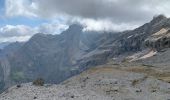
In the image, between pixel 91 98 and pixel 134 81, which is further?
pixel 134 81

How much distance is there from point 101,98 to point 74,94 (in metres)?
4.15

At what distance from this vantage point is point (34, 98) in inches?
2085

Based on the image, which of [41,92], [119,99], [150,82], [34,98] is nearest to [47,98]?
[34,98]

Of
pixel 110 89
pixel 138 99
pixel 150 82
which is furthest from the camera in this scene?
pixel 150 82

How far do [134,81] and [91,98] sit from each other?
3886 cm

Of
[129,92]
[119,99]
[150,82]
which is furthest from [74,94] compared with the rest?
[150,82]

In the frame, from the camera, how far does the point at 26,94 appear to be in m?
56.8

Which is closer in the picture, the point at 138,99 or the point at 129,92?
the point at 138,99

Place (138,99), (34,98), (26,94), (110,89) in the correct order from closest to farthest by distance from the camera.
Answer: (34,98) < (26,94) < (138,99) < (110,89)

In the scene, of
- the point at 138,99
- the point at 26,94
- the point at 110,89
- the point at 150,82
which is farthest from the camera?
the point at 150,82

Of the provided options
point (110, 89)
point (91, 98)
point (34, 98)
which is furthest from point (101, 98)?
point (110, 89)

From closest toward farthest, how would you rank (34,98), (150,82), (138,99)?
(34,98) → (138,99) → (150,82)

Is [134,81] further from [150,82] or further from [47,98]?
[47,98]

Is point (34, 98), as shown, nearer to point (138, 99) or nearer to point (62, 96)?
point (62, 96)
